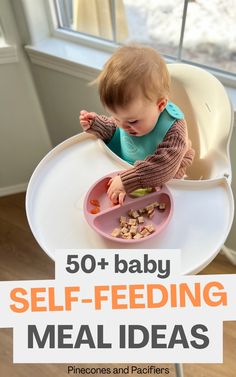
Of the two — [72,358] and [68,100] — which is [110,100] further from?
[68,100]

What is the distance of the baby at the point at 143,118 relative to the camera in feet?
2.51

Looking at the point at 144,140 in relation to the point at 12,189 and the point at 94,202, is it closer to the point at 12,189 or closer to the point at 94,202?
the point at 94,202

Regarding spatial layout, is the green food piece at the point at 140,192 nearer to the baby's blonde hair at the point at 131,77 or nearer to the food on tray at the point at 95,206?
the food on tray at the point at 95,206

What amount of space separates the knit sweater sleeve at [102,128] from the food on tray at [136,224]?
0.22m

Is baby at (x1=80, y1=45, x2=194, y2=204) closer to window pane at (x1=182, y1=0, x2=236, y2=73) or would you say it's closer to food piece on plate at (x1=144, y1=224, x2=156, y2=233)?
food piece on plate at (x1=144, y1=224, x2=156, y2=233)

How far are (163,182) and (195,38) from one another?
513 mm

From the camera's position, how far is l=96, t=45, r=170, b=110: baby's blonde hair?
0.76m

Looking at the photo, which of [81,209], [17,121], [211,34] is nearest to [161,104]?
[81,209]

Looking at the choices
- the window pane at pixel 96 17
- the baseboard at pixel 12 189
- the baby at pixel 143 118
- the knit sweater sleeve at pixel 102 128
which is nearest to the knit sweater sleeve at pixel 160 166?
the baby at pixel 143 118

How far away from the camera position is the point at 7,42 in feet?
4.25

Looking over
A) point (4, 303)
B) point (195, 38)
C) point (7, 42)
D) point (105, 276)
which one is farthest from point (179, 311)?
point (7, 42)

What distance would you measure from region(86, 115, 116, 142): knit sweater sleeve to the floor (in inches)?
26.1

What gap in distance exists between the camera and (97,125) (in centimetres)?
97

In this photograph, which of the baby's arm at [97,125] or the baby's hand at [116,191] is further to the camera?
the baby's arm at [97,125]
